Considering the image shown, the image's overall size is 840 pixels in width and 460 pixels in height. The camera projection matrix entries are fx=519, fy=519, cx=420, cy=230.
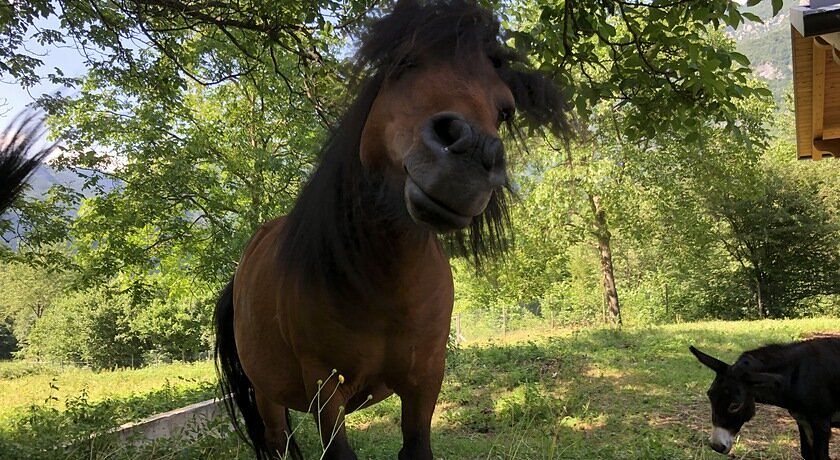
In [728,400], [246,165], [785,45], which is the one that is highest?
[785,45]

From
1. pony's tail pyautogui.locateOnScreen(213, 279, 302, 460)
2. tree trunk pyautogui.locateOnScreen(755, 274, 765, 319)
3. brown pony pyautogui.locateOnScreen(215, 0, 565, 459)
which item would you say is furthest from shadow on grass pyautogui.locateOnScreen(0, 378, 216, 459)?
tree trunk pyautogui.locateOnScreen(755, 274, 765, 319)

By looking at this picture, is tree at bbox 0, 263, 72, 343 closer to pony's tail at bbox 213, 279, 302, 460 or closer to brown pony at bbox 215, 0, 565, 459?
pony's tail at bbox 213, 279, 302, 460

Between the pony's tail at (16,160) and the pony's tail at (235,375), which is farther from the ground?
the pony's tail at (16,160)

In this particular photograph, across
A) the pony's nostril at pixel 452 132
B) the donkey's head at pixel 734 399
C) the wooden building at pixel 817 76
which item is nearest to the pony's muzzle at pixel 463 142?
the pony's nostril at pixel 452 132

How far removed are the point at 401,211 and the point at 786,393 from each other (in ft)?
14.9

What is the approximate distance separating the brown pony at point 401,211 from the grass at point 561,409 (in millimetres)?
526

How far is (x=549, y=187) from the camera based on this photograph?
14695 millimetres

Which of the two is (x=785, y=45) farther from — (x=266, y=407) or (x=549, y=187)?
(x=266, y=407)

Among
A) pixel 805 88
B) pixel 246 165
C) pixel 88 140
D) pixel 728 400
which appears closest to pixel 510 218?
pixel 728 400

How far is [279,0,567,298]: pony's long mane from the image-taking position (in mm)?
1586

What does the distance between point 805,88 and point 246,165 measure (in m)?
7.71

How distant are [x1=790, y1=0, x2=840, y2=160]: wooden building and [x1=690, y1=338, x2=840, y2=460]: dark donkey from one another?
2.55m

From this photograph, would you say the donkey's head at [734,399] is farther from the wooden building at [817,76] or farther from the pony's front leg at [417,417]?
the pony's front leg at [417,417]

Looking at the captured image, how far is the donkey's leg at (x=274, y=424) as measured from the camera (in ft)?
10.8
